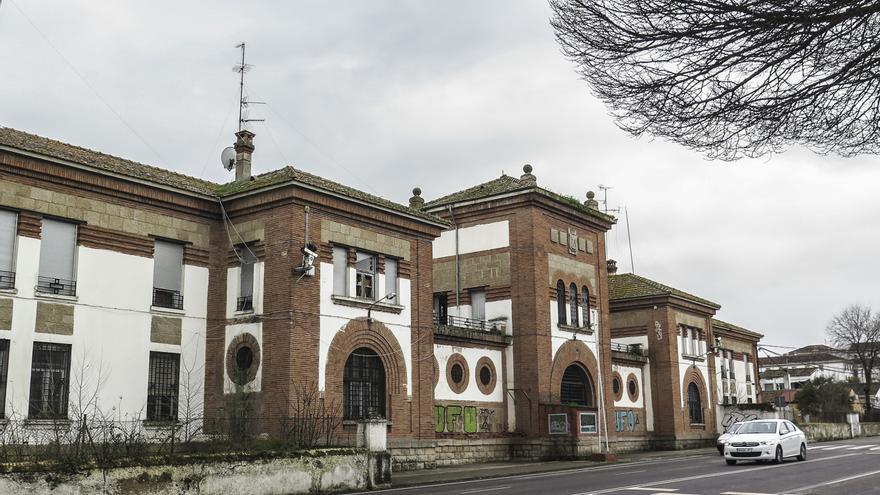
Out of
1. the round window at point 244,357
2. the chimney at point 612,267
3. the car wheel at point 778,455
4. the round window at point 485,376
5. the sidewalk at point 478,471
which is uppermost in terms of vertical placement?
the chimney at point 612,267

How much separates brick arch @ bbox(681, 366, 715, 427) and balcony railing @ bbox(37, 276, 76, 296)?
32.1 metres

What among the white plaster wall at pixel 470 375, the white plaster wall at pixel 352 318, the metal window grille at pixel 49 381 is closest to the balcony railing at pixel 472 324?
the white plaster wall at pixel 470 375

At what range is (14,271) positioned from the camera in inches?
858

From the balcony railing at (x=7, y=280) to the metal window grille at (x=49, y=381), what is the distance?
1598mm

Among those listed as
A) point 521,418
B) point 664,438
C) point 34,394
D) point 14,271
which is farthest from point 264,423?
point 664,438

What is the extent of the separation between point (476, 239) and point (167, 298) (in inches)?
566

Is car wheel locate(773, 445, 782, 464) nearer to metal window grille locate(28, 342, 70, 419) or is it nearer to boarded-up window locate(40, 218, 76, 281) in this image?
metal window grille locate(28, 342, 70, 419)

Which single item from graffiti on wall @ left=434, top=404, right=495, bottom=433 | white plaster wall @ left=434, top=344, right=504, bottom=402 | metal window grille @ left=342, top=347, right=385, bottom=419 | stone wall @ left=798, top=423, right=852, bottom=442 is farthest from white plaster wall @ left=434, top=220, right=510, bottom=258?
stone wall @ left=798, top=423, right=852, bottom=442

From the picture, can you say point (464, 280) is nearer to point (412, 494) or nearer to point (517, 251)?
point (517, 251)

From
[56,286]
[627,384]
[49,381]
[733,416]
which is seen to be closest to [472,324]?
[627,384]

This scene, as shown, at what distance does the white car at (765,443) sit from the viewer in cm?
2567

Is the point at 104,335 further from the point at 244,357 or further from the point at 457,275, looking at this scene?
the point at 457,275

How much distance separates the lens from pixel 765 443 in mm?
25656

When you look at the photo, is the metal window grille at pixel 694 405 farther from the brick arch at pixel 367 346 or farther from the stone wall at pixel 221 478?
the stone wall at pixel 221 478
